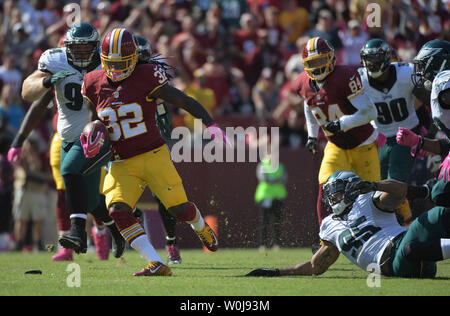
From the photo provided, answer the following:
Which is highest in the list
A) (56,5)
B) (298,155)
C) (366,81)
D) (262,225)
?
(56,5)

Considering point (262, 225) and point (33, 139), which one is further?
point (33, 139)

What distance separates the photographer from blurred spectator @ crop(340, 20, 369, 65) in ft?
41.8

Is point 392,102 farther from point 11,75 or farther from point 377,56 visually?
point 11,75

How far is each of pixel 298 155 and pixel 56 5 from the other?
5.42 m

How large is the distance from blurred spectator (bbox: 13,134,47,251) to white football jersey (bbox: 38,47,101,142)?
4274 mm

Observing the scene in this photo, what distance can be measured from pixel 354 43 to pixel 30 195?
5.45 meters

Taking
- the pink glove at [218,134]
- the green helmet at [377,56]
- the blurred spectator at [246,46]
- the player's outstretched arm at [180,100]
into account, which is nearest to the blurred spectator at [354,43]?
the blurred spectator at [246,46]

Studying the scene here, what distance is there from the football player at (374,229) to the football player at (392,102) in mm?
2298

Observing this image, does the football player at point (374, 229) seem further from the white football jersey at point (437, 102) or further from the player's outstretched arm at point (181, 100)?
the player's outstretched arm at point (181, 100)

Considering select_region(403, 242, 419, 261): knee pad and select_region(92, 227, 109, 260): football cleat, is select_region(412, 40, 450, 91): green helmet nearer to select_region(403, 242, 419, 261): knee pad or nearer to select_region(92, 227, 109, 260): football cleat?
select_region(403, 242, 419, 261): knee pad

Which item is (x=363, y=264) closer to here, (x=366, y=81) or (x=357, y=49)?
(x=366, y=81)

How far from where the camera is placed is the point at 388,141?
8617 mm

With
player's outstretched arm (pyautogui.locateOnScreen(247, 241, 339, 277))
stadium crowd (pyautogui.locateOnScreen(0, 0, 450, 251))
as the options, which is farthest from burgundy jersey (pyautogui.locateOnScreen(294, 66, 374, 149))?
stadium crowd (pyautogui.locateOnScreen(0, 0, 450, 251))

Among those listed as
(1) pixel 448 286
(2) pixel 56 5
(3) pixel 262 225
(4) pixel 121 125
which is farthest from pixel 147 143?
(2) pixel 56 5
